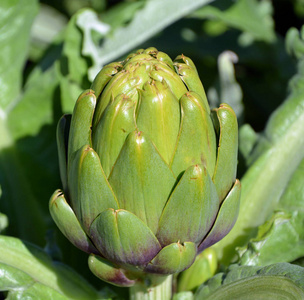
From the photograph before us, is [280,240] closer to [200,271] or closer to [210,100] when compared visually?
[200,271]

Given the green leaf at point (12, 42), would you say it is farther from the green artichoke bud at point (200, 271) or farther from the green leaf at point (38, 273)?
the green artichoke bud at point (200, 271)

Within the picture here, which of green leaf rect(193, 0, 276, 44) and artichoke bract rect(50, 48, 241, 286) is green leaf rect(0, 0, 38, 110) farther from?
artichoke bract rect(50, 48, 241, 286)

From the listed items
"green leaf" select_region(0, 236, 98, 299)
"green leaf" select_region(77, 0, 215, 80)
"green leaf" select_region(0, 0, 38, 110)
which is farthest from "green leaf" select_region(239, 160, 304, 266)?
"green leaf" select_region(0, 0, 38, 110)

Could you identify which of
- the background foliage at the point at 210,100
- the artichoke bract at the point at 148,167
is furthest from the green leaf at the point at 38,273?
the artichoke bract at the point at 148,167

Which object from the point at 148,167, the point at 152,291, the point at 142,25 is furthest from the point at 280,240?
the point at 142,25

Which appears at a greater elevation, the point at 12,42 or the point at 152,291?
the point at 12,42

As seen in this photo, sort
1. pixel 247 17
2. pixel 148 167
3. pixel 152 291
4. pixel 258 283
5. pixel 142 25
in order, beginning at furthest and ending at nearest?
1. pixel 247 17
2. pixel 142 25
3. pixel 152 291
4. pixel 258 283
5. pixel 148 167
